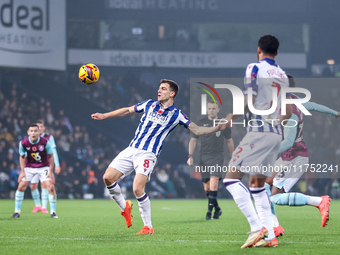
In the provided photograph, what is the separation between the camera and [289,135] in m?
6.82

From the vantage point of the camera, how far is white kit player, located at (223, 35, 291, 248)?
517cm

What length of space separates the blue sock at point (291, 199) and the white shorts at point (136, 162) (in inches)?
74.7

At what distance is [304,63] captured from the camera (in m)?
30.5

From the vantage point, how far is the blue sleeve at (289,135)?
6762 millimetres

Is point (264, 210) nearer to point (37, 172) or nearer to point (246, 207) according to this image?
point (246, 207)

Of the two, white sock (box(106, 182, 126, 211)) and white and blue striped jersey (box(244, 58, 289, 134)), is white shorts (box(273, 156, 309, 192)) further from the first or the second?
white sock (box(106, 182, 126, 211))

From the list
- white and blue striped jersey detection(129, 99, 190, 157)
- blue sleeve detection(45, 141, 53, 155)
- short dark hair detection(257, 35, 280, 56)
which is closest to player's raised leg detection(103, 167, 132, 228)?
white and blue striped jersey detection(129, 99, 190, 157)

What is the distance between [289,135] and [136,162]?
2265mm

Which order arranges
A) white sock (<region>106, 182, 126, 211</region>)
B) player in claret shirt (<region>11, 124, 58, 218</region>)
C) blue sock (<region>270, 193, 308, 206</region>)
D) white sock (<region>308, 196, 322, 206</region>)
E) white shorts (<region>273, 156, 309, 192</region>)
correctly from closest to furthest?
1. white sock (<region>308, 196, 322, 206</region>)
2. blue sock (<region>270, 193, 308, 206</region>)
3. white sock (<region>106, 182, 126, 211</region>)
4. white shorts (<region>273, 156, 309, 192</region>)
5. player in claret shirt (<region>11, 124, 58, 218</region>)

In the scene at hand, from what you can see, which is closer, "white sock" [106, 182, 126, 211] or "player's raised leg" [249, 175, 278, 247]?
"player's raised leg" [249, 175, 278, 247]

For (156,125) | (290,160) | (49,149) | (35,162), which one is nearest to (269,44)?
(156,125)

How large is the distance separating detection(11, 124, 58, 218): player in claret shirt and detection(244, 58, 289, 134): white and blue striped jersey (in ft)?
22.2

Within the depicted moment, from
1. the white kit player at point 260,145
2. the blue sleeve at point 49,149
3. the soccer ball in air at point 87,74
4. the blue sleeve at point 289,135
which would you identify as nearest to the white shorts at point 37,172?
the blue sleeve at point 49,149

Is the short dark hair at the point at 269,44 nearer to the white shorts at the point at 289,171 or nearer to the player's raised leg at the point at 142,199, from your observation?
the white shorts at the point at 289,171
